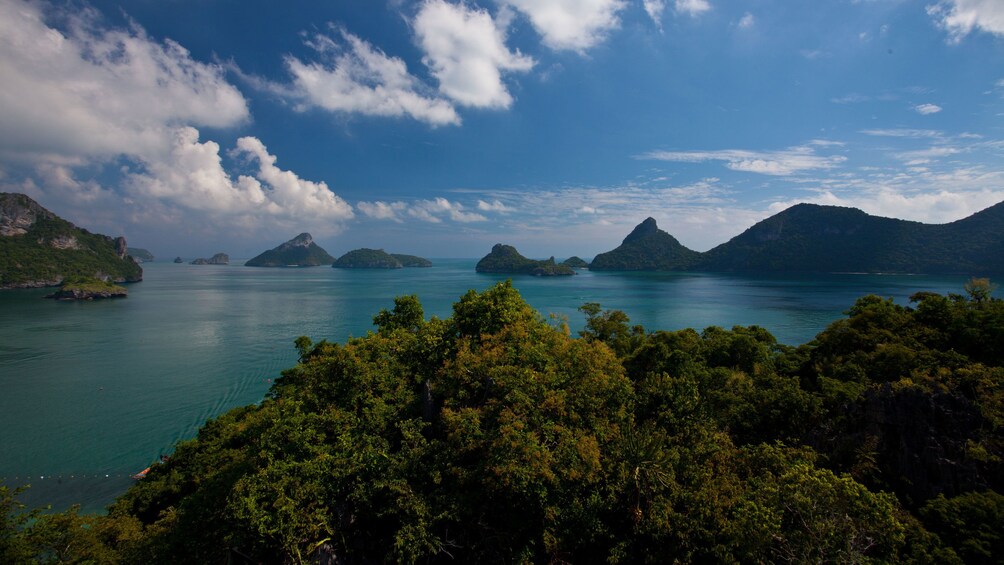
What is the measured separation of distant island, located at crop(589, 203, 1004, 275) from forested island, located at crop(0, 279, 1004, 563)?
525 ft

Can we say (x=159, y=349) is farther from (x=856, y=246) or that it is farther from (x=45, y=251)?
(x=856, y=246)

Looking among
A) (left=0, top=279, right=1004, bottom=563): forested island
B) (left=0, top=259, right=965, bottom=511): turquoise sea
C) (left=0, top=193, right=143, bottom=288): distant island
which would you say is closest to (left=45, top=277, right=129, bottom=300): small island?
(left=0, top=259, right=965, bottom=511): turquoise sea

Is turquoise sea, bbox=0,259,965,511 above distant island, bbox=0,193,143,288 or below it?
below

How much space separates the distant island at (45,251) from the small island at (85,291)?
66.1 ft

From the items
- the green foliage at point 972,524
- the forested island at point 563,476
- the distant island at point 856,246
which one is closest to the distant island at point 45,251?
the forested island at point 563,476

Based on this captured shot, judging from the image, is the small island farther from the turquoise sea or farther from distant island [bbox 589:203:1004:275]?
distant island [bbox 589:203:1004:275]

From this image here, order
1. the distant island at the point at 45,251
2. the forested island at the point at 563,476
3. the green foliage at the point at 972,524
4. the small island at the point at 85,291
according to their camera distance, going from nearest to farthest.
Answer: the green foliage at the point at 972,524 < the forested island at the point at 563,476 < the small island at the point at 85,291 < the distant island at the point at 45,251

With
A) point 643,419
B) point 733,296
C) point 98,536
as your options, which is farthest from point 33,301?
point 733,296

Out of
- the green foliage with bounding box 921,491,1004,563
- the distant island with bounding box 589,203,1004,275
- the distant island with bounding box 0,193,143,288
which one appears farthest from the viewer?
the distant island with bounding box 589,203,1004,275

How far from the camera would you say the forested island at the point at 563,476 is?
995 cm

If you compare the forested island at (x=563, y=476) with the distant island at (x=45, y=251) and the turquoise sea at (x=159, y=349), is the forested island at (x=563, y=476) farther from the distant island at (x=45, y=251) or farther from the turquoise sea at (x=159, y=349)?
the distant island at (x=45, y=251)

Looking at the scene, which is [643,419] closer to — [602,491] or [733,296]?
[602,491]

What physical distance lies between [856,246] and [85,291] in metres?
246

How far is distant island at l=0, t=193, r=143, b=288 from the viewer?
11525cm
